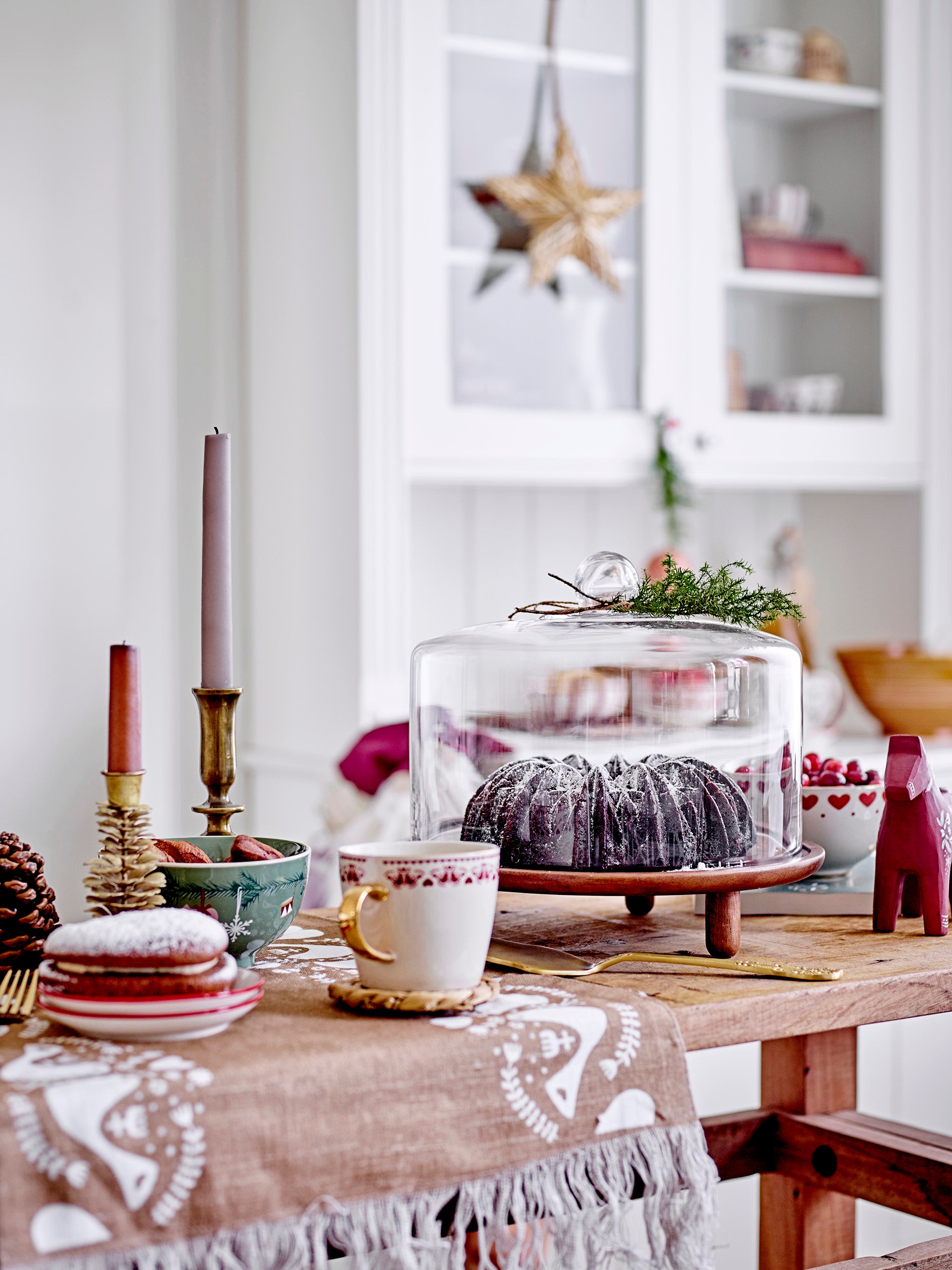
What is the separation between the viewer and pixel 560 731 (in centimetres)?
113

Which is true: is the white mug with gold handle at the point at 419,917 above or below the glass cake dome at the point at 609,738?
below

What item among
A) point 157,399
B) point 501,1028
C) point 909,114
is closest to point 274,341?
point 157,399

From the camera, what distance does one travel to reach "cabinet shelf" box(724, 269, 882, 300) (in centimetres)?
259

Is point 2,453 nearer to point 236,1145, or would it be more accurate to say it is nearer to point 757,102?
point 757,102

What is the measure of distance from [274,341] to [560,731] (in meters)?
1.42

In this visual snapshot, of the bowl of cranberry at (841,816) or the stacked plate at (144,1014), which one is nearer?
the stacked plate at (144,1014)

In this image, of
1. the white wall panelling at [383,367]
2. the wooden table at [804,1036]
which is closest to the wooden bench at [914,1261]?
the wooden table at [804,1036]

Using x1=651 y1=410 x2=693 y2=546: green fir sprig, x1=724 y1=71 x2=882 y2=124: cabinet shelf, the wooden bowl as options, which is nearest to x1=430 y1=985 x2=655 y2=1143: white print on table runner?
x1=651 y1=410 x2=693 y2=546: green fir sprig

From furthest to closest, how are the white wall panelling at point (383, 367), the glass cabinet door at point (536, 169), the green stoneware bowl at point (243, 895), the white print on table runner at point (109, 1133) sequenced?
1. the glass cabinet door at point (536, 169)
2. the white wall panelling at point (383, 367)
3. the green stoneware bowl at point (243, 895)
4. the white print on table runner at point (109, 1133)

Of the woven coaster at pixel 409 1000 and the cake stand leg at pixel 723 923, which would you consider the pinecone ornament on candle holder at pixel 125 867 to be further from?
the cake stand leg at pixel 723 923

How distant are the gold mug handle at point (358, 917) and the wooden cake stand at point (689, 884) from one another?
0.44 feet

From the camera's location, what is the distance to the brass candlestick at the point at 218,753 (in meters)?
0.92

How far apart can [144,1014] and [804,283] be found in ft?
7.32

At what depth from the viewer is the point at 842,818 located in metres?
1.11
